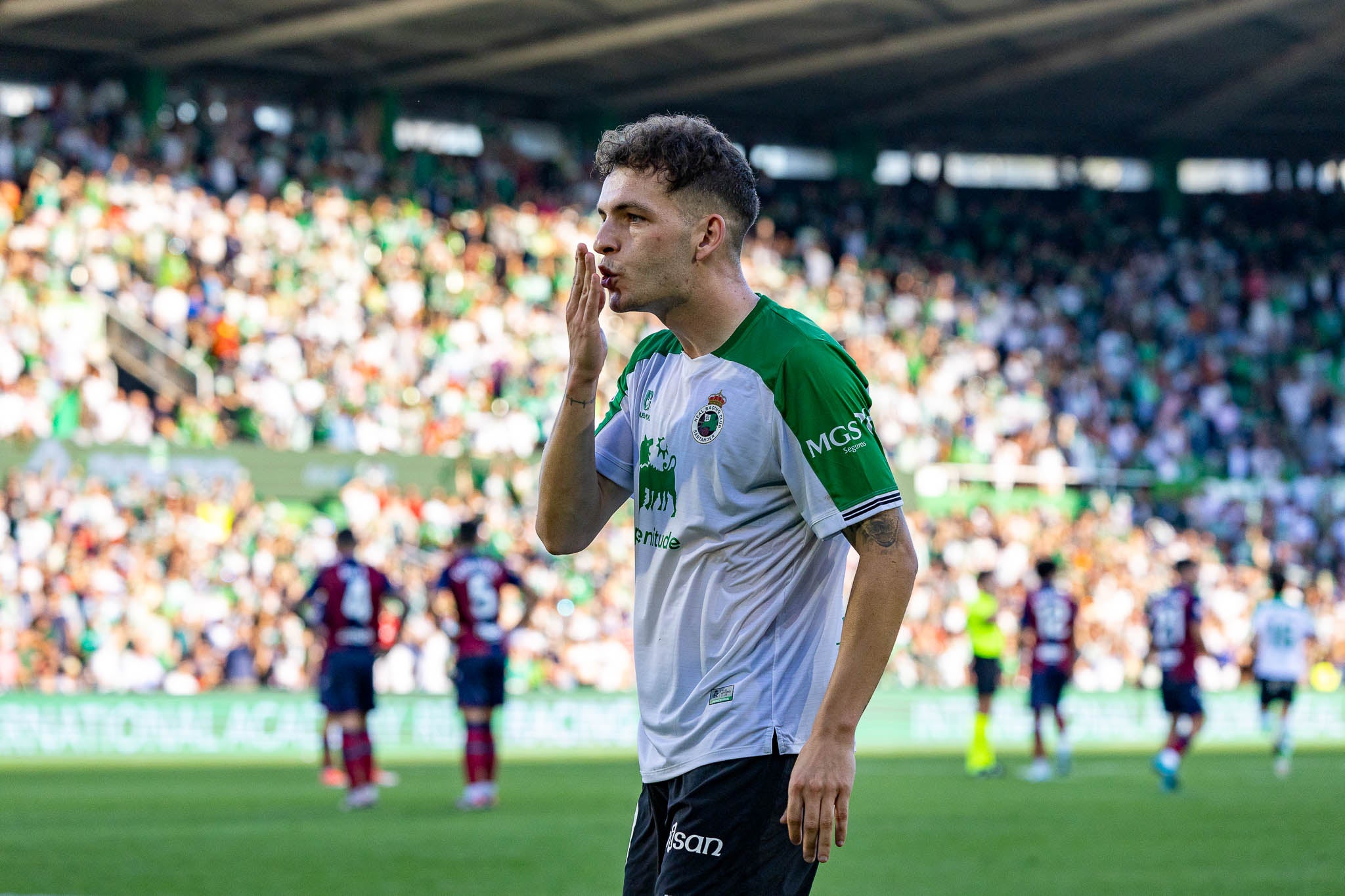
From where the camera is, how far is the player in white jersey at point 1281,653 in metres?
19.9

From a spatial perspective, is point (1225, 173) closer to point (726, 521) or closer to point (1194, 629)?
point (1194, 629)

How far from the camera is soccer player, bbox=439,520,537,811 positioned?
14742 mm

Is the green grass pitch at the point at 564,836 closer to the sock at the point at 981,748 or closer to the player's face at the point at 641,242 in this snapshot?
the sock at the point at 981,748

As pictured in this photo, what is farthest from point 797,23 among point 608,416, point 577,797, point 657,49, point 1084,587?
point 608,416

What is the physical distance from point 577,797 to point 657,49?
19.6 metres

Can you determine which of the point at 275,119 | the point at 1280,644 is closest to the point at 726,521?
the point at 1280,644

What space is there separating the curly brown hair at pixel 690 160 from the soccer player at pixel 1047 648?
1511cm

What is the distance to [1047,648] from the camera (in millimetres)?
18641

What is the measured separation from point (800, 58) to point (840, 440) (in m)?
30.3

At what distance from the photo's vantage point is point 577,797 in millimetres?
15875

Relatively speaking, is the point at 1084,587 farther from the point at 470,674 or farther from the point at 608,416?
the point at 608,416

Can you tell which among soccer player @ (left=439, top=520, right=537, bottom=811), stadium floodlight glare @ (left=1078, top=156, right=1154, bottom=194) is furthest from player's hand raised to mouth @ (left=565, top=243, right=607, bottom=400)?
stadium floodlight glare @ (left=1078, top=156, right=1154, bottom=194)

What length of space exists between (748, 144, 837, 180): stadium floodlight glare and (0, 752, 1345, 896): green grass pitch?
21.0 metres

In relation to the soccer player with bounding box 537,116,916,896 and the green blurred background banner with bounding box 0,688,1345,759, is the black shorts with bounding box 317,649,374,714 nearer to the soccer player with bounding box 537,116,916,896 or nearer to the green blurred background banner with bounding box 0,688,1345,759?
the green blurred background banner with bounding box 0,688,1345,759
